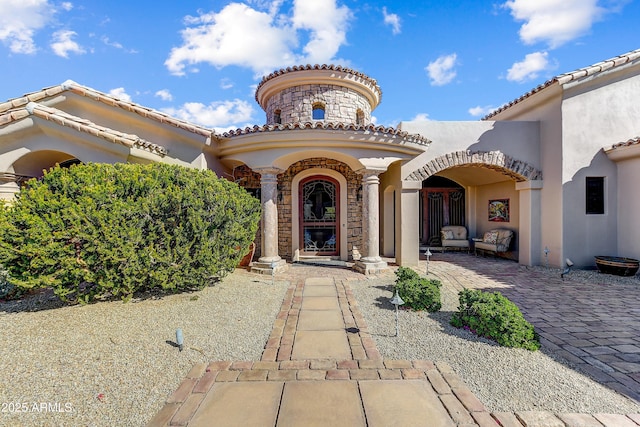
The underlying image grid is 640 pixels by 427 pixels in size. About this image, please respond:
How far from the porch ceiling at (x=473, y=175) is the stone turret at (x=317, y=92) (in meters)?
4.93

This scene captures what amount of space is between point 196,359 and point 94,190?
11.0ft

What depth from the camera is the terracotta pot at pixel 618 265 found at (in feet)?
24.5

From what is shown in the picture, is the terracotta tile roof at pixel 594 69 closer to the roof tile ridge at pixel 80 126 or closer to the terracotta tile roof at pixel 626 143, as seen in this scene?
the terracotta tile roof at pixel 626 143

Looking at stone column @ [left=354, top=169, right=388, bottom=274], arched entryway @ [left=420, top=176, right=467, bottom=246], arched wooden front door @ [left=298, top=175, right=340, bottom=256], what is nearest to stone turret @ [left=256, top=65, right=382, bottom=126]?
arched wooden front door @ [left=298, top=175, right=340, bottom=256]

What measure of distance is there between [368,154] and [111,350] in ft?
22.3

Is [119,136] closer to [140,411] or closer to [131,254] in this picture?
[131,254]

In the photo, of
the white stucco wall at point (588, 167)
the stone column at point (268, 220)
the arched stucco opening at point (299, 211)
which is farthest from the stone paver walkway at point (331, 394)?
the white stucco wall at point (588, 167)

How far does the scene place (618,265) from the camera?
752 centimetres

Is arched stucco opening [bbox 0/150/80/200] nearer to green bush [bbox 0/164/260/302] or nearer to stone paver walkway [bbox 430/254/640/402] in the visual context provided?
green bush [bbox 0/164/260/302]

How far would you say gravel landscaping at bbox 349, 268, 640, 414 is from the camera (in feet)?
8.92

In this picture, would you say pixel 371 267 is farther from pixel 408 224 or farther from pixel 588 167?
pixel 588 167

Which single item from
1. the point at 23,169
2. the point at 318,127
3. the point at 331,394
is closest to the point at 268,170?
the point at 318,127

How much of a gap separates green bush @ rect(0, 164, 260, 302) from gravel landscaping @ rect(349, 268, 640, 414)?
Answer: 12.2 feet

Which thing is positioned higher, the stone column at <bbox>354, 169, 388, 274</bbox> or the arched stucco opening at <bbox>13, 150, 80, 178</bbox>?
the arched stucco opening at <bbox>13, 150, 80, 178</bbox>
